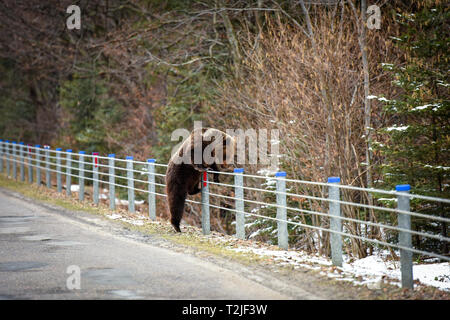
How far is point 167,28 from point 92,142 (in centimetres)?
1007

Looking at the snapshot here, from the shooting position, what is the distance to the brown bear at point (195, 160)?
1023 cm

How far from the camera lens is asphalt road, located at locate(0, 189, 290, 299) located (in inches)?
271

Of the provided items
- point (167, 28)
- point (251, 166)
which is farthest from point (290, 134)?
point (167, 28)

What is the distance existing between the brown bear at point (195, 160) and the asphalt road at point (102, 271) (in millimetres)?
1093

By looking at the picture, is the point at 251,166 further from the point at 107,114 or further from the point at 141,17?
the point at 107,114

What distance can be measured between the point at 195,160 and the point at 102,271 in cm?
294

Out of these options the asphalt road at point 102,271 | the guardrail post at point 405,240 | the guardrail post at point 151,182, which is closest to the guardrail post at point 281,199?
the asphalt road at point 102,271

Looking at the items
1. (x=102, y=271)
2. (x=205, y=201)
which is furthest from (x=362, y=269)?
(x=205, y=201)

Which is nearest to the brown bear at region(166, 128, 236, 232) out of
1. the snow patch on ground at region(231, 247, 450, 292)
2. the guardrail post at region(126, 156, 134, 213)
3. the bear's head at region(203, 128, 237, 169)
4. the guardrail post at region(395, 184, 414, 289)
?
the bear's head at region(203, 128, 237, 169)

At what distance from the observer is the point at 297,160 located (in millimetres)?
13828

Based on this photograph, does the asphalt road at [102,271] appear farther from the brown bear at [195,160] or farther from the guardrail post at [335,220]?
the guardrail post at [335,220]

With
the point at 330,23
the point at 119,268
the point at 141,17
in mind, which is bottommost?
the point at 119,268

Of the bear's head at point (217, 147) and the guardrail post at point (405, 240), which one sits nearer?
the guardrail post at point (405, 240)

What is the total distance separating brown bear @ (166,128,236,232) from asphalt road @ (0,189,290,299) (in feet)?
3.59
